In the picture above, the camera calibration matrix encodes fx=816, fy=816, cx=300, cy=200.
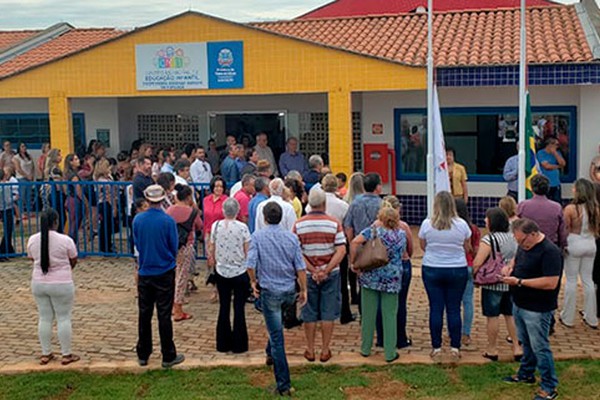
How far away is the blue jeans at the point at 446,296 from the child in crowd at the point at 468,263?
1.33ft

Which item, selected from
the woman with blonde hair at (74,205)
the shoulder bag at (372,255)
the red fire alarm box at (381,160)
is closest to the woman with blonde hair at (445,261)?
the shoulder bag at (372,255)

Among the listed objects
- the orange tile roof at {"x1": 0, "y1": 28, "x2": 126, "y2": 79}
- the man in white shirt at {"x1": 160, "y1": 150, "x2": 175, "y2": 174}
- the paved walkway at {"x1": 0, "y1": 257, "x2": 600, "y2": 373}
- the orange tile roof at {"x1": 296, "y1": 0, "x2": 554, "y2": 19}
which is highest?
the orange tile roof at {"x1": 296, "y1": 0, "x2": 554, "y2": 19}

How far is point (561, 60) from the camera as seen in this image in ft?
42.4

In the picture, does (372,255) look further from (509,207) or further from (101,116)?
(101,116)

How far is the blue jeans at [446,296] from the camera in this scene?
783cm

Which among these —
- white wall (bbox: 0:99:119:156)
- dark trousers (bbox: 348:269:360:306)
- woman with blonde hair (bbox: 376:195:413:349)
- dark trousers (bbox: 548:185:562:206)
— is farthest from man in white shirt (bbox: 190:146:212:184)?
woman with blonde hair (bbox: 376:195:413:349)

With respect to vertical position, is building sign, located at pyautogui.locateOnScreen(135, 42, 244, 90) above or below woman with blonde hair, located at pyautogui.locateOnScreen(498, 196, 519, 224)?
above

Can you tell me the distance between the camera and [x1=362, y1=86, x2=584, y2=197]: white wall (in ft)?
46.0

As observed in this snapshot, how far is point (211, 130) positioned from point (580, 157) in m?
8.08

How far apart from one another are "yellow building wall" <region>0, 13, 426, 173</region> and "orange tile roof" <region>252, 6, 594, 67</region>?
458mm

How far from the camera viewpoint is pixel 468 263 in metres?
8.29

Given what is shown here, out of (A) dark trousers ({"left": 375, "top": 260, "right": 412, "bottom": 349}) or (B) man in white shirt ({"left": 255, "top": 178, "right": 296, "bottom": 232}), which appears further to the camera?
(B) man in white shirt ({"left": 255, "top": 178, "right": 296, "bottom": 232})

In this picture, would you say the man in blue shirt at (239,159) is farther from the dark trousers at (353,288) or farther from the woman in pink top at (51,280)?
the woman in pink top at (51,280)

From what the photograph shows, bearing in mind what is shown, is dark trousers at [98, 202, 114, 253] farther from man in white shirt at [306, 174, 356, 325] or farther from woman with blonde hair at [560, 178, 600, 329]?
woman with blonde hair at [560, 178, 600, 329]
